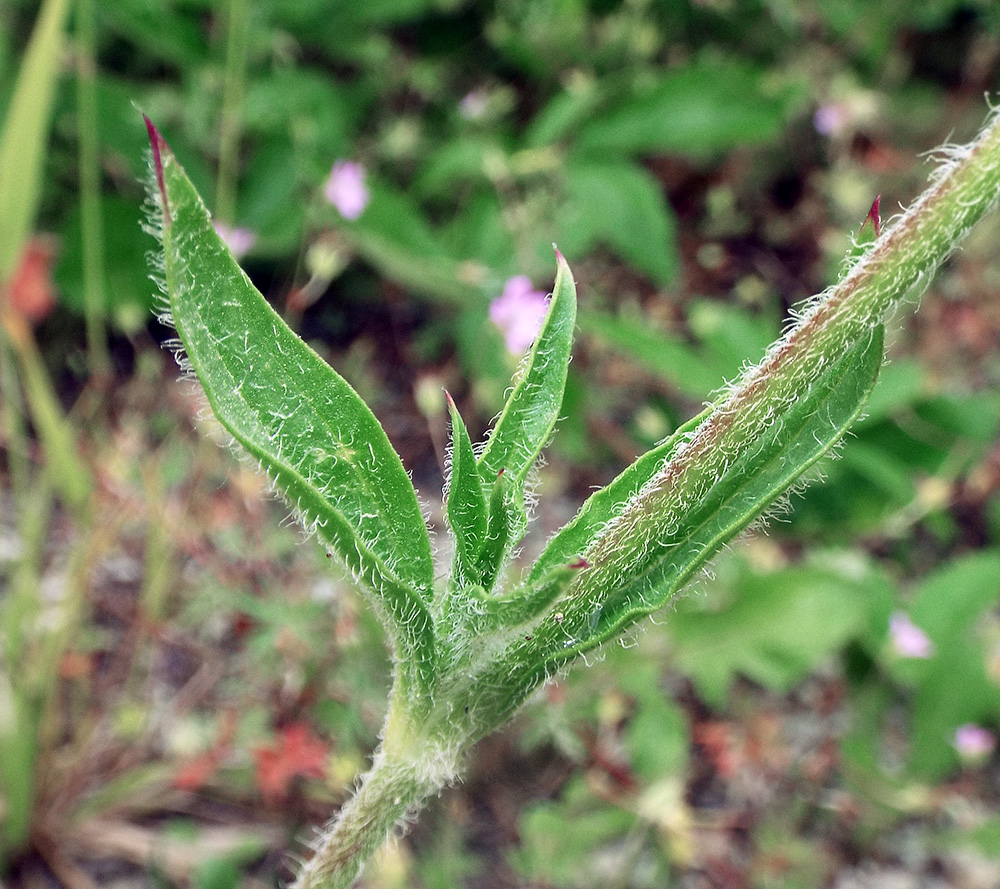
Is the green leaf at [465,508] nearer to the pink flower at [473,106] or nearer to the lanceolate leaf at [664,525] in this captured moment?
the lanceolate leaf at [664,525]

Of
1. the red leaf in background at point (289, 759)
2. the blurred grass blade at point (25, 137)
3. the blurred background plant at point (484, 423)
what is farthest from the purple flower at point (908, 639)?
the blurred grass blade at point (25, 137)

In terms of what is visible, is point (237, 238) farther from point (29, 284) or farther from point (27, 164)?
point (27, 164)

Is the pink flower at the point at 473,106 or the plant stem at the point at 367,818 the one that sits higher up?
the plant stem at the point at 367,818

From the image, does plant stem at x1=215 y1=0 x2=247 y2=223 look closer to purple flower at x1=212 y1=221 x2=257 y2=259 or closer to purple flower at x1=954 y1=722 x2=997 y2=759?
purple flower at x1=212 y1=221 x2=257 y2=259

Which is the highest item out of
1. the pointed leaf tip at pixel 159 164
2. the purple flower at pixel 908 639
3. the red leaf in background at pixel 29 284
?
the pointed leaf tip at pixel 159 164

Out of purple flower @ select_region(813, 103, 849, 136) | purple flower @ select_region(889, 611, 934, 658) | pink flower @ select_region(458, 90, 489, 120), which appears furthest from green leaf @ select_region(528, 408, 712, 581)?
purple flower @ select_region(813, 103, 849, 136)
